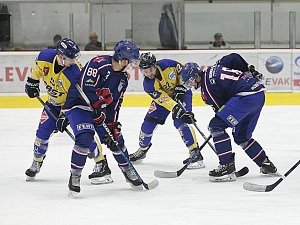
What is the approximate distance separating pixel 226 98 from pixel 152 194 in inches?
34.4

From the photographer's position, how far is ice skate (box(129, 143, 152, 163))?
561cm

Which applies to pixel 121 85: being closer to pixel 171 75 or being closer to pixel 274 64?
pixel 171 75

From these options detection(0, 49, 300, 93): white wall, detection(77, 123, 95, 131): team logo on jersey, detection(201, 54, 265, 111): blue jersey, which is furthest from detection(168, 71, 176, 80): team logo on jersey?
detection(0, 49, 300, 93): white wall

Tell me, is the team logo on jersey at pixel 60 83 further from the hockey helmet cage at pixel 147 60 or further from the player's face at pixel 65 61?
the hockey helmet cage at pixel 147 60

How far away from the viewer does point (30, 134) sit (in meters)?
6.89

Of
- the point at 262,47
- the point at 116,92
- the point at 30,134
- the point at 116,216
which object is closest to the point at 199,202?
the point at 116,216

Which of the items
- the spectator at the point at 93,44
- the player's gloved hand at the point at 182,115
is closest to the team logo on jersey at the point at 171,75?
the player's gloved hand at the point at 182,115

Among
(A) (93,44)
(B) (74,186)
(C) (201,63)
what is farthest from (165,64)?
(A) (93,44)

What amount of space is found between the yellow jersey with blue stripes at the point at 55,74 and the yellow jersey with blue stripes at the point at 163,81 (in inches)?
27.1

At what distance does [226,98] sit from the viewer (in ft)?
15.8

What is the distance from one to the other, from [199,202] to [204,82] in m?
0.93

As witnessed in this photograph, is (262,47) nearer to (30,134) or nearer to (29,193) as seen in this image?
(30,134)

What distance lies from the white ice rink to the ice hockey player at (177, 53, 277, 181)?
0.73 ft

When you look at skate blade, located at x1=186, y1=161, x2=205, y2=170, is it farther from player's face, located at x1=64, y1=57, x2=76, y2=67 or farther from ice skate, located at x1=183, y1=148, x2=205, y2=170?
player's face, located at x1=64, y1=57, x2=76, y2=67
